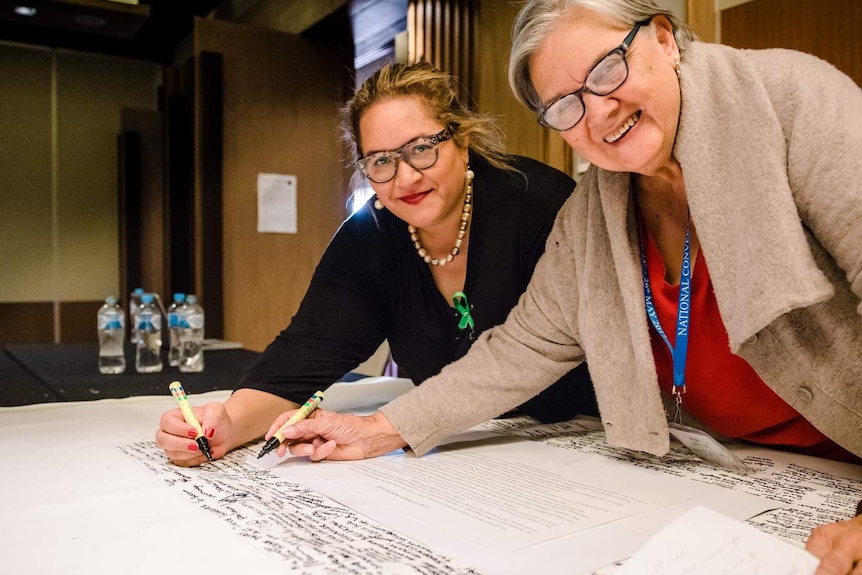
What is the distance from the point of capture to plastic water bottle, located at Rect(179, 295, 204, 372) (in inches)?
85.4

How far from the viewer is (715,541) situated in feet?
2.09

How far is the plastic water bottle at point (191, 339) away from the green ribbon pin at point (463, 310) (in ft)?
3.73

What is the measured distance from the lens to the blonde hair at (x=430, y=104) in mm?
1295

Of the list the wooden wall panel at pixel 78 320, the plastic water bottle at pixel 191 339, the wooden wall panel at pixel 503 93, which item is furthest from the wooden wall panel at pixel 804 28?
the wooden wall panel at pixel 78 320

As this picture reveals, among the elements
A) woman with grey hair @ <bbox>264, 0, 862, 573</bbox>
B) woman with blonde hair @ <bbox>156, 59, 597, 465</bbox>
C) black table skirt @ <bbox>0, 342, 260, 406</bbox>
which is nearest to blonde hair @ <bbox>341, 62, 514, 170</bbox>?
woman with blonde hair @ <bbox>156, 59, 597, 465</bbox>

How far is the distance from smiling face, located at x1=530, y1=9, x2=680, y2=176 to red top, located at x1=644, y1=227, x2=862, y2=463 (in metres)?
0.18

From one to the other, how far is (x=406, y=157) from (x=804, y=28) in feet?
3.92

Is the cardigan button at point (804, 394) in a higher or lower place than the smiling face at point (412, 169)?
lower

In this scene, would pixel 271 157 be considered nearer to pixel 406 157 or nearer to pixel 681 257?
pixel 406 157

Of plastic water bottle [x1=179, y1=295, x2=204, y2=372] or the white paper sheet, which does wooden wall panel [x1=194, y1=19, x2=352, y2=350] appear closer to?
plastic water bottle [x1=179, y1=295, x2=204, y2=372]

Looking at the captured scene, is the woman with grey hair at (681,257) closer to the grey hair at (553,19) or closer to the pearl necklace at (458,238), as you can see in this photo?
the grey hair at (553,19)

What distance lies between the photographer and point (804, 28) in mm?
1761

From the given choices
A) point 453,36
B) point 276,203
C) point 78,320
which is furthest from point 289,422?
point 78,320

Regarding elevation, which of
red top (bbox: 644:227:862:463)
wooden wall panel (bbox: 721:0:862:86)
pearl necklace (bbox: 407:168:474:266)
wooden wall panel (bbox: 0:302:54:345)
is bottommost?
wooden wall panel (bbox: 0:302:54:345)
